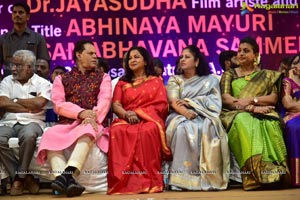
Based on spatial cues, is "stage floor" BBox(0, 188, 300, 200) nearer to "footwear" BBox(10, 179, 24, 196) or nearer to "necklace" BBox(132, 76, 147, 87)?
"footwear" BBox(10, 179, 24, 196)

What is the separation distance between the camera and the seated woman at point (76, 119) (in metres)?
5.38

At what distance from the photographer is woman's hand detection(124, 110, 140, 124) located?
573 cm

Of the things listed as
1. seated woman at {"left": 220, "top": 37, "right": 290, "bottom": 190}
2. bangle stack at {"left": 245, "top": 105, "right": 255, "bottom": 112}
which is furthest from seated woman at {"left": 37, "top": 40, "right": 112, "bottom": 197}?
bangle stack at {"left": 245, "top": 105, "right": 255, "bottom": 112}

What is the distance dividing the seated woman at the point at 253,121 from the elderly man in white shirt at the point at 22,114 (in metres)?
1.67

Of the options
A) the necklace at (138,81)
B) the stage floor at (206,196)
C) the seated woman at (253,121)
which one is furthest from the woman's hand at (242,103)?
the necklace at (138,81)

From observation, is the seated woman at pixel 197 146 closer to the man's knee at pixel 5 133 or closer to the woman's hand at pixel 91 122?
the woman's hand at pixel 91 122

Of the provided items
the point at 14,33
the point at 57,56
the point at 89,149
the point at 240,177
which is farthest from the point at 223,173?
the point at 57,56

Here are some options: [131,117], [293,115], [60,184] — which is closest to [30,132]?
[60,184]

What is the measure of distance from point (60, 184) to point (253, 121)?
1.73m

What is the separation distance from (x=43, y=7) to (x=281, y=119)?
3.83 metres

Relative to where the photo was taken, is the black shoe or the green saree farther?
the green saree

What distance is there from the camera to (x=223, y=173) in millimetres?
5629

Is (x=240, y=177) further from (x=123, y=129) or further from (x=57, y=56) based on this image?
(x=57, y=56)

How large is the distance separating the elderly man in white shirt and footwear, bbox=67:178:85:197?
1.91ft
